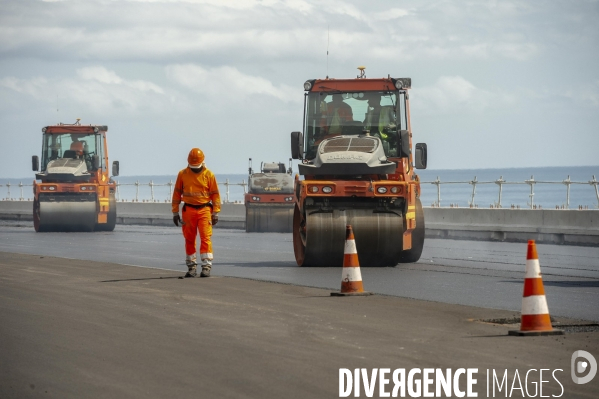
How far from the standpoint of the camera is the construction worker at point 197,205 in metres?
16.3

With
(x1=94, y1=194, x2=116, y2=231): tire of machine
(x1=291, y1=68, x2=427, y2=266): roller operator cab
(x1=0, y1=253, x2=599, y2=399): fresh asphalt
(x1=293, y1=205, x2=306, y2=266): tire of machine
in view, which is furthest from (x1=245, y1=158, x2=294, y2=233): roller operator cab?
(x1=0, y1=253, x2=599, y2=399): fresh asphalt

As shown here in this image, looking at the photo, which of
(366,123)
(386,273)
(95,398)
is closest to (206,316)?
(95,398)

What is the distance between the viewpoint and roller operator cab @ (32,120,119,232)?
3481 cm

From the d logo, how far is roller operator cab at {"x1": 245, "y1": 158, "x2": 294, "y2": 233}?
1029 inches

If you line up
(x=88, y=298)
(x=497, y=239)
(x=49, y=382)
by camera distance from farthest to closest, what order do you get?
(x=497, y=239)
(x=88, y=298)
(x=49, y=382)

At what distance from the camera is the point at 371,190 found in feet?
61.5

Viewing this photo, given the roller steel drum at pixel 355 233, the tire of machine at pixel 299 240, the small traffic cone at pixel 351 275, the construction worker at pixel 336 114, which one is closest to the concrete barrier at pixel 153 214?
the construction worker at pixel 336 114

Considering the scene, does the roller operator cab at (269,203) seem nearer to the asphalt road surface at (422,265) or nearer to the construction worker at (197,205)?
the asphalt road surface at (422,265)

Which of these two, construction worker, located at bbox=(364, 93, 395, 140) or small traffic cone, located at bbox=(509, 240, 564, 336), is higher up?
construction worker, located at bbox=(364, 93, 395, 140)

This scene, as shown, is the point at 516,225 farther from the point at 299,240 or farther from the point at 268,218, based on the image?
the point at 299,240

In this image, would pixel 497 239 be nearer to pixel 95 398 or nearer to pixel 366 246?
pixel 366 246

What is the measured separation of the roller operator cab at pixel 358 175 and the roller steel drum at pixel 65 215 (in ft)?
53.1

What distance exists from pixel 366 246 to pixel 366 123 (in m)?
2.53

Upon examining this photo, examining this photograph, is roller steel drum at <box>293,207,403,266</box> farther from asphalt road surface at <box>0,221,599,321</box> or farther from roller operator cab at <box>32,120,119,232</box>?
roller operator cab at <box>32,120,119,232</box>
